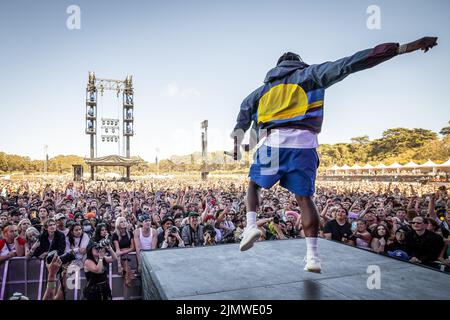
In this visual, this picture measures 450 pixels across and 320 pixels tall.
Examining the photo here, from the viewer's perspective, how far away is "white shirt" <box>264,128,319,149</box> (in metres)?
2.29

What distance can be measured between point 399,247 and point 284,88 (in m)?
3.41

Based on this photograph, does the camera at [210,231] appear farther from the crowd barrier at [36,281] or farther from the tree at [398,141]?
the tree at [398,141]

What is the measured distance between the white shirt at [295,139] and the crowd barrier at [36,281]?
11.0 feet

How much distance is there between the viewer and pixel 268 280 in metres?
2.27

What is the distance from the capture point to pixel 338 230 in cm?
505

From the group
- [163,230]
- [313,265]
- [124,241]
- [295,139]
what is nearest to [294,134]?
[295,139]

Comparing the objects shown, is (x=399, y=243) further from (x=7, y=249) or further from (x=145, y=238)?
(x=7, y=249)

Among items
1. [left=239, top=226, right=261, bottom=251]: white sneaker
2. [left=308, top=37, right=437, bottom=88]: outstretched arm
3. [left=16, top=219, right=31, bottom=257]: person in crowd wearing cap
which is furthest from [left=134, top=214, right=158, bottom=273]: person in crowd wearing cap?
[left=308, top=37, right=437, bottom=88]: outstretched arm

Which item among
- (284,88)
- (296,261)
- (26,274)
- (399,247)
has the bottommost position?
(26,274)

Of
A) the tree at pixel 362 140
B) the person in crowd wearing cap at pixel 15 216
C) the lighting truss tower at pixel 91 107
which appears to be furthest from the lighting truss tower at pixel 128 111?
the tree at pixel 362 140

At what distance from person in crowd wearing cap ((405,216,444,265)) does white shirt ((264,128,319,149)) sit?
2.96 m
